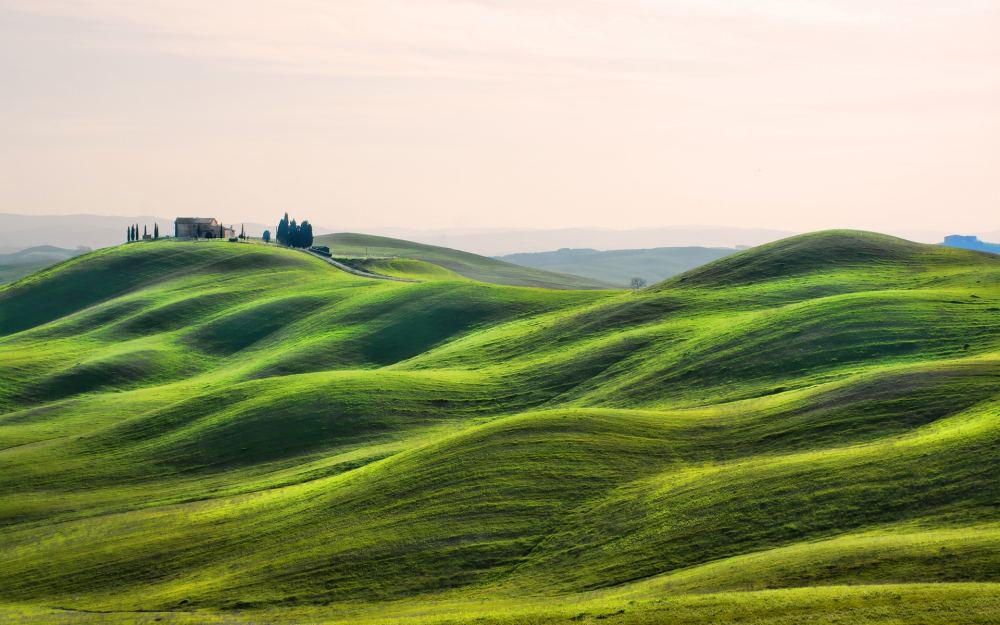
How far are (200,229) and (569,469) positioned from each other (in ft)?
505

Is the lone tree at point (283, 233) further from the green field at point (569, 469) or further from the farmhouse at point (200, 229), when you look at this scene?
the green field at point (569, 469)

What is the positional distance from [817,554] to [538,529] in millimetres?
12973

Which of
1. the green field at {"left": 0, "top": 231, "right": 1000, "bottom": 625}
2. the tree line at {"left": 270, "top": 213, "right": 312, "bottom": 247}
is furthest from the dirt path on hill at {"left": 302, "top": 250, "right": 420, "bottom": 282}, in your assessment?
the green field at {"left": 0, "top": 231, "right": 1000, "bottom": 625}

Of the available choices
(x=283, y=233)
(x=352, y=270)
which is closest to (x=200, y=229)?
(x=283, y=233)

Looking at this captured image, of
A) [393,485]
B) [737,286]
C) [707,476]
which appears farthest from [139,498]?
[737,286]

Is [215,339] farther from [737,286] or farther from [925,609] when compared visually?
[925,609]

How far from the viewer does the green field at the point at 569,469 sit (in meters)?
33.7

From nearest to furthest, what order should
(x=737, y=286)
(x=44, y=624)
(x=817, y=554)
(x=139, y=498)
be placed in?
(x=817, y=554)
(x=44, y=624)
(x=139, y=498)
(x=737, y=286)

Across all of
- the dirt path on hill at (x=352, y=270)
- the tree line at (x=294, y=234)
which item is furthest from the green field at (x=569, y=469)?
the tree line at (x=294, y=234)

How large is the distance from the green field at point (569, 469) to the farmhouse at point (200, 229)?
290ft

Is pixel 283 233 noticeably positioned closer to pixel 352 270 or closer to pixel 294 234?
pixel 294 234

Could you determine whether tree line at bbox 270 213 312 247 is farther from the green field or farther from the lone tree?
the green field

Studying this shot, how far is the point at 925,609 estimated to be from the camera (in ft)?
87.9

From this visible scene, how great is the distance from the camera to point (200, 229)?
180750mm
